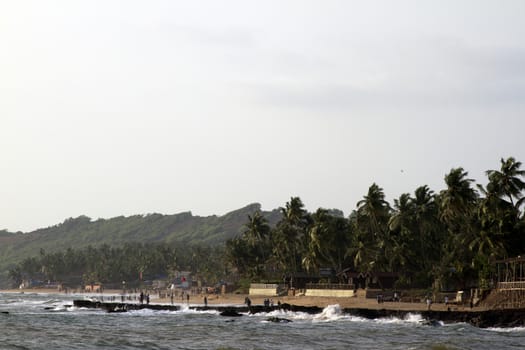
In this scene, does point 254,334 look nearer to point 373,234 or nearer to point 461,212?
point 461,212

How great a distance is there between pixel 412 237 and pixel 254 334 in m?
51.9

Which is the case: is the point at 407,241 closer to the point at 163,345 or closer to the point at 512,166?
the point at 512,166

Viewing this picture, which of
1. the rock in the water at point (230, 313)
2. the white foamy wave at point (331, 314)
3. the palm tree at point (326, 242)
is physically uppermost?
the palm tree at point (326, 242)

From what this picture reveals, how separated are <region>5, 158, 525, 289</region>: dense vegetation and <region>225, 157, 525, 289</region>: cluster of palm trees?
11 cm

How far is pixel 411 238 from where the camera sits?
4675 inches

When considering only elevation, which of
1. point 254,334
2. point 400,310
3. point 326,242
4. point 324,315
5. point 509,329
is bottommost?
point 254,334

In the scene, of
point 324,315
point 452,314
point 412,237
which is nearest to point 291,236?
point 412,237

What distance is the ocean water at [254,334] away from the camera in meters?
63.0

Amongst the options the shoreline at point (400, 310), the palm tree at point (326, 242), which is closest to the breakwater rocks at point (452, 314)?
the shoreline at point (400, 310)

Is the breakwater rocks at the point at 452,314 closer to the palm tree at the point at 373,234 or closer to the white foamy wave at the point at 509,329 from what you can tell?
the white foamy wave at the point at 509,329

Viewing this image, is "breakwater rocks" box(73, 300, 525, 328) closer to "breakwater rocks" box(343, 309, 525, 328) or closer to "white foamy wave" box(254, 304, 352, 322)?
"breakwater rocks" box(343, 309, 525, 328)

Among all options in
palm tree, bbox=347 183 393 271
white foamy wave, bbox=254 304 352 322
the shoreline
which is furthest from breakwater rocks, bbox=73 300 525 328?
palm tree, bbox=347 183 393 271

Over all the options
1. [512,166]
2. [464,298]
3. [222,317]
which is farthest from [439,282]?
[222,317]

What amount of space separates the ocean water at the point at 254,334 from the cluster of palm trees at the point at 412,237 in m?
15.5
